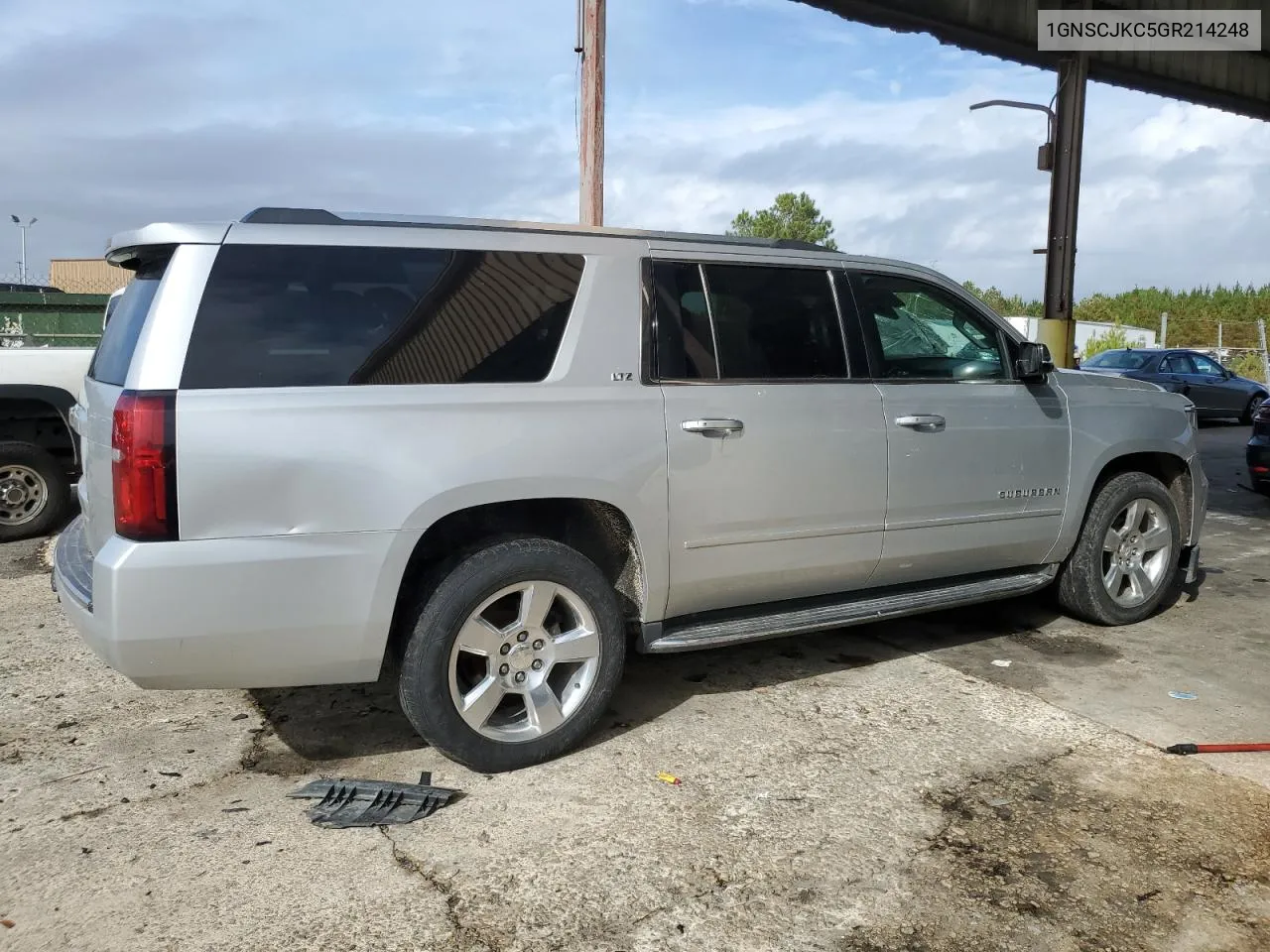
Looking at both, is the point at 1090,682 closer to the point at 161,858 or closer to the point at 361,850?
the point at 361,850

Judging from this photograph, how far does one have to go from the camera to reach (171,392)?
3.10 m

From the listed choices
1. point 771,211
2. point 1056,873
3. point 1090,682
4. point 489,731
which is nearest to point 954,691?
point 1090,682

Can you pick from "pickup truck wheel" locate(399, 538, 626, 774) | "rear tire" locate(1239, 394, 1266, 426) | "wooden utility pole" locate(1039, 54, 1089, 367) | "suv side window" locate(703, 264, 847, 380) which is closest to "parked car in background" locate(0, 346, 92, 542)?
"pickup truck wheel" locate(399, 538, 626, 774)

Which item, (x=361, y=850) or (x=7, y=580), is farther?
(x=7, y=580)

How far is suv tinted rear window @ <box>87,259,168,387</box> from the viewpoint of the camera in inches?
134

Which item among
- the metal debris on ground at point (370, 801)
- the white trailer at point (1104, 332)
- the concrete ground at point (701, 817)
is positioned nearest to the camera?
the concrete ground at point (701, 817)

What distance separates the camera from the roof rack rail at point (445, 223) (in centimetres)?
347

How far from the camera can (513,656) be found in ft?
11.9

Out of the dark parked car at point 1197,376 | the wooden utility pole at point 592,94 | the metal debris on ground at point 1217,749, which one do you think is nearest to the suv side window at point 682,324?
the metal debris on ground at point 1217,749

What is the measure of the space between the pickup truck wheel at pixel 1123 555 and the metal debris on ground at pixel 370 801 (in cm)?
349

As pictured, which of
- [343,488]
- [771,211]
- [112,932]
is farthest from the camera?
[771,211]

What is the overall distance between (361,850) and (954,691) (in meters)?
2.65

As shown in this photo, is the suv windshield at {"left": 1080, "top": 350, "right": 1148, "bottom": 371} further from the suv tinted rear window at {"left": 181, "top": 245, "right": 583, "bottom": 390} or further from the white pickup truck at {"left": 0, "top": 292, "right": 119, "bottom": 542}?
the suv tinted rear window at {"left": 181, "top": 245, "right": 583, "bottom": 390}

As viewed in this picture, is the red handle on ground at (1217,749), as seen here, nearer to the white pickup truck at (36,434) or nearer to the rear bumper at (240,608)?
the rear bumper at (240,608)
